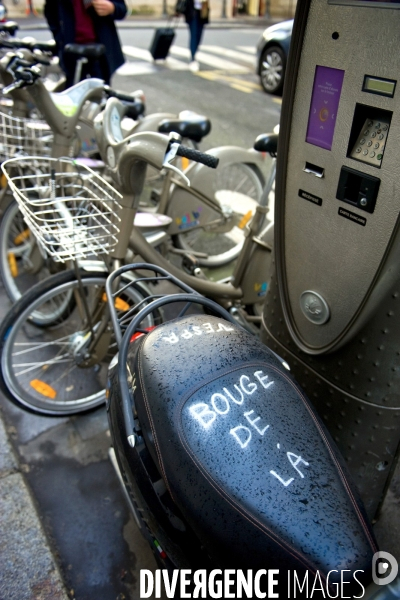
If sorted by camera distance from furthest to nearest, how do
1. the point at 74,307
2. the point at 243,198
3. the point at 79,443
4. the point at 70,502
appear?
the point at 243,198
the point at 74,307
the point at 79,443
the point at 70,502

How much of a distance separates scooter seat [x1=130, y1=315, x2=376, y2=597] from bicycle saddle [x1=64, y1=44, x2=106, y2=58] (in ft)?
9.75

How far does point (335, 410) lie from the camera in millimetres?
1810

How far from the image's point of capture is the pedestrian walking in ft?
32.3

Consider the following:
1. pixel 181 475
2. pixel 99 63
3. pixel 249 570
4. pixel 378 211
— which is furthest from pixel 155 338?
pixel 99 63

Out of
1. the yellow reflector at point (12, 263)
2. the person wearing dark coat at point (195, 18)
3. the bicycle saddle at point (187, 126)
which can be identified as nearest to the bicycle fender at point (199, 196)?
the bicycle saddle at point (187, 126)

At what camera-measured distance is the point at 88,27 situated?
12.6 ft

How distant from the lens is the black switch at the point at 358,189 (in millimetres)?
1437

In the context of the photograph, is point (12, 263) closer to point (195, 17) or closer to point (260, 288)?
point (260, 288)

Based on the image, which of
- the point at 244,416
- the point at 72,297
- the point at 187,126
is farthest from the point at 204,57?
the point at 244,416

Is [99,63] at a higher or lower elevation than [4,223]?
higher

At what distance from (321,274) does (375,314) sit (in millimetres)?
232

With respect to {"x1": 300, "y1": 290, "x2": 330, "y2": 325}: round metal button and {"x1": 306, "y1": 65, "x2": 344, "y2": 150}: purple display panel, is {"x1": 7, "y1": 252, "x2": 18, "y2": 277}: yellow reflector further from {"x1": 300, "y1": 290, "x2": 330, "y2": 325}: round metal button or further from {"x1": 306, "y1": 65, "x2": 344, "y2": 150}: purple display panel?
{"x1": 306, "y1": 65, "x2": 344, "y2": 150}: purple display panel

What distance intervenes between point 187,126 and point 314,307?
1837 millimetres

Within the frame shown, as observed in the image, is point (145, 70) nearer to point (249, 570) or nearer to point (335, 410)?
point (335, 410)
